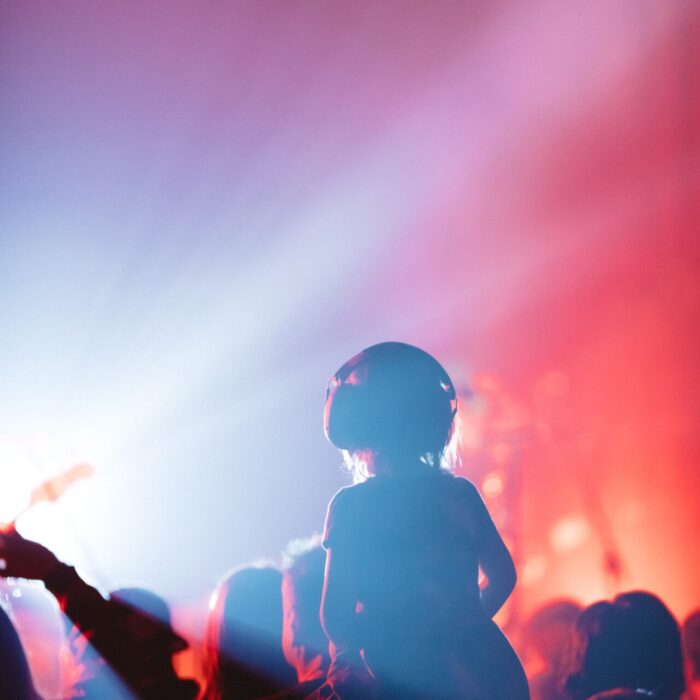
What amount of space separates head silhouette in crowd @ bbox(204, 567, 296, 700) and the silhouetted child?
0.28 m

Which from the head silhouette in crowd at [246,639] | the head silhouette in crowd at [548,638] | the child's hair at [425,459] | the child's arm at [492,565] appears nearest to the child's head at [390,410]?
the child's hair at [425,459]

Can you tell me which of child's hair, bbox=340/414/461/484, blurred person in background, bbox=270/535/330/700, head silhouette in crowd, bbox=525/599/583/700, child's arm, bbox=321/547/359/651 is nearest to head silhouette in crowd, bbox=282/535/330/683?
blurred person in background, bbox=270/535/330/700

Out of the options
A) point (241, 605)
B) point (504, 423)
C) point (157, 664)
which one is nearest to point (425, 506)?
point (241, 605)

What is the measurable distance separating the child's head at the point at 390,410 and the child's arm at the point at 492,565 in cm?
18

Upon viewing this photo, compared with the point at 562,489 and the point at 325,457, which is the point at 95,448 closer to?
the point at 325,457

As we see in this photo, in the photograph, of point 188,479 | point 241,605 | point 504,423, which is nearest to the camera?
point 241,605

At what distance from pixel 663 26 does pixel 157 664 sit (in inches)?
255

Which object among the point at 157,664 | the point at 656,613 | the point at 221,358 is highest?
the point at 221,358

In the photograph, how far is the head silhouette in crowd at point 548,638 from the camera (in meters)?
2.86

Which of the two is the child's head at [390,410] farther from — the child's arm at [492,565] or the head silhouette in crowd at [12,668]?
the head silhouette in crowd at [12,668]

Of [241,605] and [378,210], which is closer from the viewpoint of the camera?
[241,605]

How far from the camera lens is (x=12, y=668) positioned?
98cm

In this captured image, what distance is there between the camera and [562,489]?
23.6ft

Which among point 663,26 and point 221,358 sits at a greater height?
point 663,26
